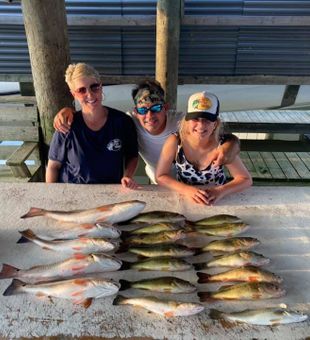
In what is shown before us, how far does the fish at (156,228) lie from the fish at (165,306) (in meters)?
0.47

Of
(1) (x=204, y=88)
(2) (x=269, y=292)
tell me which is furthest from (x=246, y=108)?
(2) (x=269, y=292)

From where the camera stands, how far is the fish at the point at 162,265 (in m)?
1.73

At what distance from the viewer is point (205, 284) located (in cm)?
168

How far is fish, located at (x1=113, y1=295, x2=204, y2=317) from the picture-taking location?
1.50 meters

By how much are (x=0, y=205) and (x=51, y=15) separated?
189 centimetres

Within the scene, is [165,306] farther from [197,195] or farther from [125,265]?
[197,195]

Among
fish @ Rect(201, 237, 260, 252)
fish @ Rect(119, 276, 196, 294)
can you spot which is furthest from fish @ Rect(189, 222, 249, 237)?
fish @ Rect(119, 276, 196, 294)

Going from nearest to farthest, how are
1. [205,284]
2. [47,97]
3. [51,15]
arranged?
1. [205,284]
2. [51,15]
3. [47,97]

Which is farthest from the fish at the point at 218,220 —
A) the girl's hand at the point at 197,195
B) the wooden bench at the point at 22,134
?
the wooden bench at the point at 22,134

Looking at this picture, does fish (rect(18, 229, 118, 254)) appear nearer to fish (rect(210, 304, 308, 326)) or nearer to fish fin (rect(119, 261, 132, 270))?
fish fin (rect(119, 261, 132, 270))

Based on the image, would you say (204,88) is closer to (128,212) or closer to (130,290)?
(128,212)

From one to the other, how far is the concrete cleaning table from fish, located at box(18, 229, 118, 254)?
4cm

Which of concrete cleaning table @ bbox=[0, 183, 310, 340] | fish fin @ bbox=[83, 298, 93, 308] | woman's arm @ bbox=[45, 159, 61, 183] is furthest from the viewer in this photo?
woman's arm @ bbox=[45, 159, 61, 183]

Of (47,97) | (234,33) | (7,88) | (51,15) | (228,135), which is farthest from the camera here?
(7,88)
